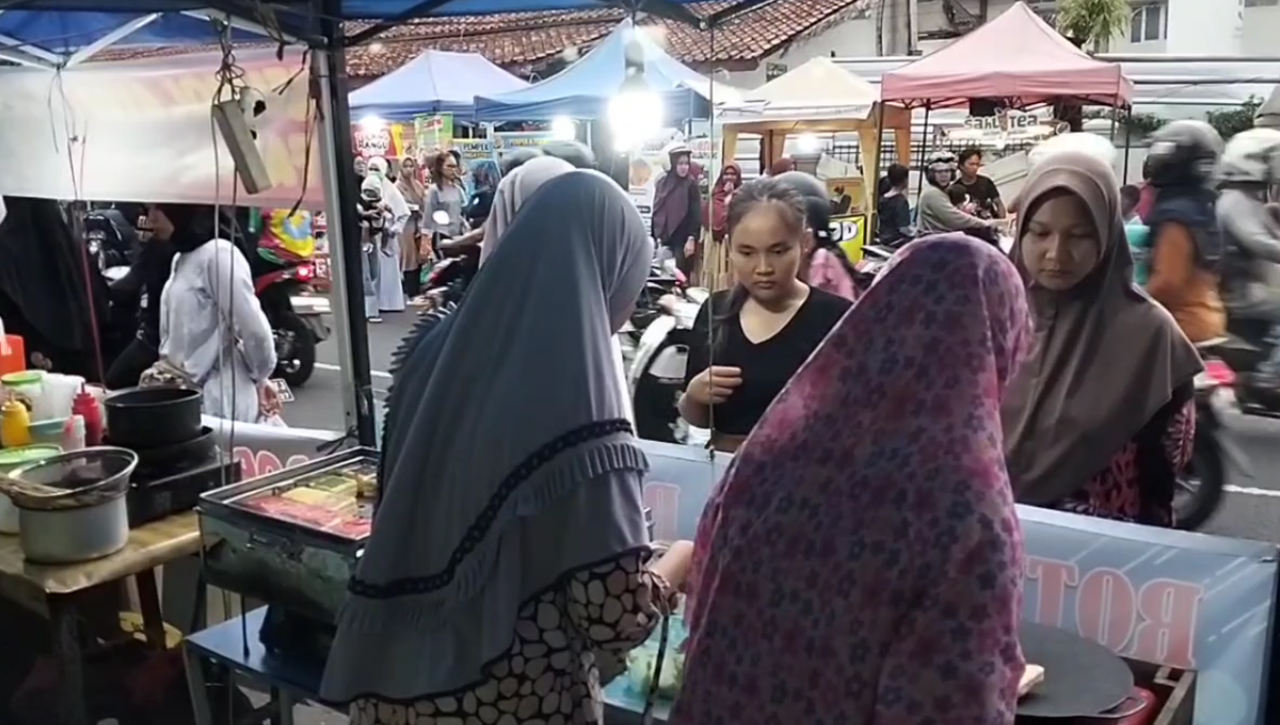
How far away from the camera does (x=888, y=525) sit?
43.9 inches

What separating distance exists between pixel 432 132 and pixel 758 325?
9169mm

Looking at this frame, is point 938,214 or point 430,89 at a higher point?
point 430,89

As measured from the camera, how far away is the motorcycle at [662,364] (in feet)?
12.3

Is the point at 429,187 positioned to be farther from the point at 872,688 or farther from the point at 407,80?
the point at 872,688

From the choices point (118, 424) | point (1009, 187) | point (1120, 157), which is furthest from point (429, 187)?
point (118, 424)

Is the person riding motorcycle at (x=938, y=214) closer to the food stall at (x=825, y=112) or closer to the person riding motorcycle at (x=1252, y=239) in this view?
the food stall at (x=825, y=112)

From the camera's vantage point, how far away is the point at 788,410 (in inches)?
49.3

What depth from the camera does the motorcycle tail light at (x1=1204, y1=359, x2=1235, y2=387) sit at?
5.05 metres

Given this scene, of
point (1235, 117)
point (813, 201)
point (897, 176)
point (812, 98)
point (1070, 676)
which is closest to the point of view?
point (1070, 676)

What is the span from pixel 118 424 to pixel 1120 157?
29.4 ft

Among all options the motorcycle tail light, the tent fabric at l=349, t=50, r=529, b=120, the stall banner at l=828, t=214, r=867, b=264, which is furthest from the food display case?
the tent fabric at l=349, t=50, r=529, b=120

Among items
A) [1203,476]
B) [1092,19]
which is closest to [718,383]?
[1203,476]

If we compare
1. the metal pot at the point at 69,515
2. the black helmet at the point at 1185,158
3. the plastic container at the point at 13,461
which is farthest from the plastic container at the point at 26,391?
the black helmet at the point at 1185,158

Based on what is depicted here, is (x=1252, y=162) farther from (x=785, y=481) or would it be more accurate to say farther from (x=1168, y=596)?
(x=785, y=481)
